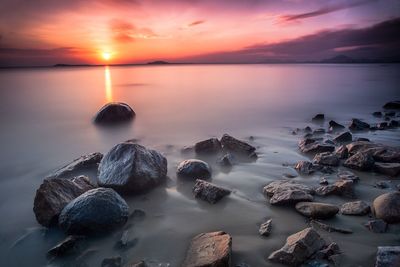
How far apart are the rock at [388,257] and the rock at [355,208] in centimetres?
92

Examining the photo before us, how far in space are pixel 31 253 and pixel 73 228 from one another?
436 mm

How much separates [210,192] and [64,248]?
1765 millimetres

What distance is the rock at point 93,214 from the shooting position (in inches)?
131

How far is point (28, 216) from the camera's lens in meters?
3.94

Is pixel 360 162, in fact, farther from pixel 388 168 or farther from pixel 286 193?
pixel 286 193

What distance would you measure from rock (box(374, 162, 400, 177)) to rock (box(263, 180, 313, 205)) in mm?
1432

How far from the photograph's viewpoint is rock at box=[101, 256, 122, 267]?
2.87 metres

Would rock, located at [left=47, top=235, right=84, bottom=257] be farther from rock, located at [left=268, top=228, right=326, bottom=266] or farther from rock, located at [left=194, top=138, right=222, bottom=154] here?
rock, located at [left=194, top=138, right=222, bottom=154]

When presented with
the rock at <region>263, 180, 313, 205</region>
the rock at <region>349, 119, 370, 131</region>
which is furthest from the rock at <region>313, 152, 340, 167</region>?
the rock at <region>349, 119, 370, 131</region>

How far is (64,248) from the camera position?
3098 millimetres

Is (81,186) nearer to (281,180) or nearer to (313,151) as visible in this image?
(281,180)

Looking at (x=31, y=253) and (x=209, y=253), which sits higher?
(x=209, y=253)

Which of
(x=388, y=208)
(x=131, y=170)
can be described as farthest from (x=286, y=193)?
(x=131, y=170)

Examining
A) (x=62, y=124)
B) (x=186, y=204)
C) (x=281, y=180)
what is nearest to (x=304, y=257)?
(x=186, y=204)
